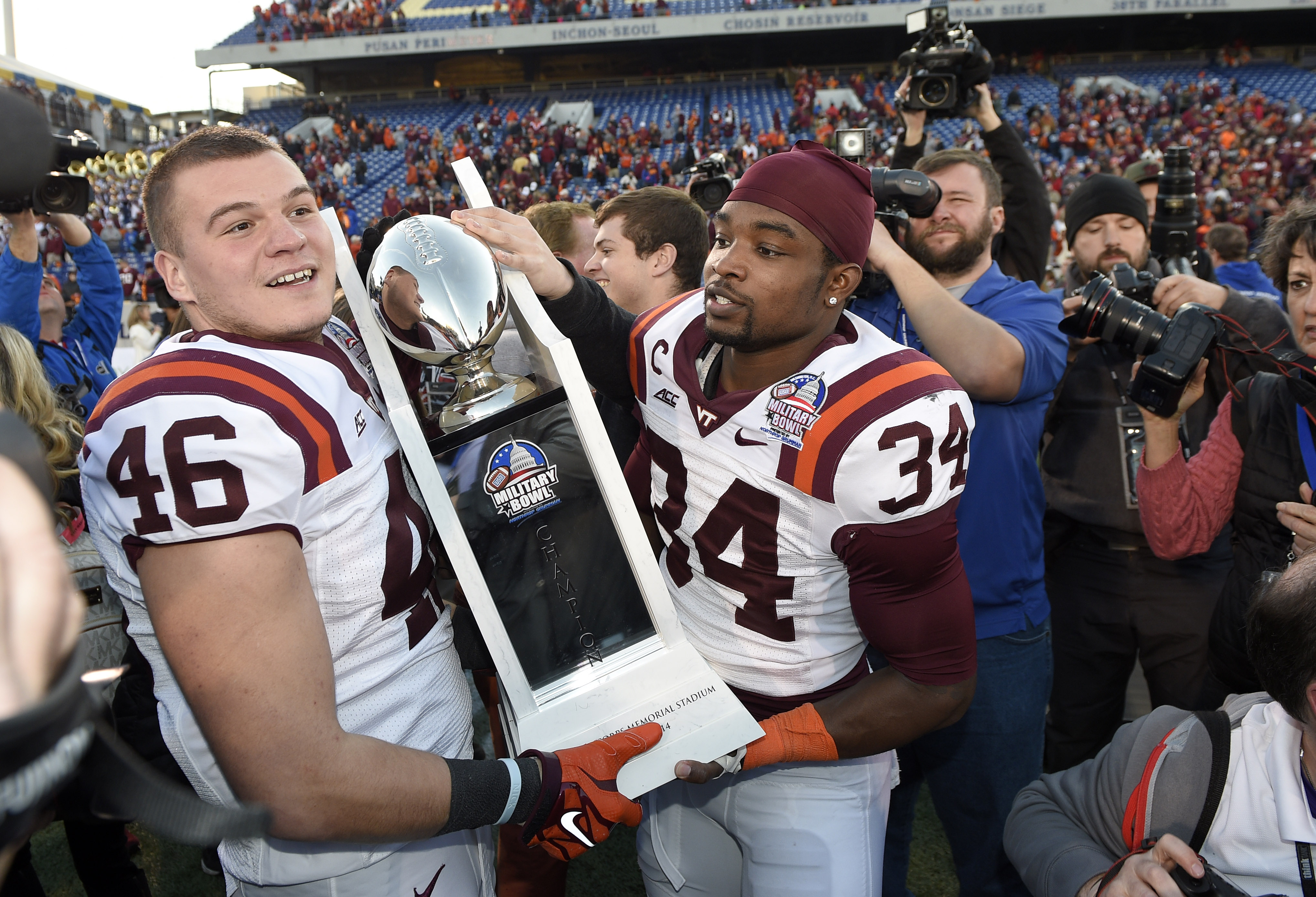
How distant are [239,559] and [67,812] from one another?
1.53 feet

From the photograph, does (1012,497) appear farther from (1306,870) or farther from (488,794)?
(488,794)

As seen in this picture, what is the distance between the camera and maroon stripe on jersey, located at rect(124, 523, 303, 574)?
110cm

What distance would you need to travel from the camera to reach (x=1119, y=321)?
84.6 inches

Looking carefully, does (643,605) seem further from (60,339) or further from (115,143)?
(115,143)

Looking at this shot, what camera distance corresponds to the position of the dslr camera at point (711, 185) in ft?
10.6

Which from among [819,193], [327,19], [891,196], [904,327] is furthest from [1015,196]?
[327,19]

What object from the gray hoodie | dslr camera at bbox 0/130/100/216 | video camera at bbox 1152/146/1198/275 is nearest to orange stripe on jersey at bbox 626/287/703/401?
the gray hoodie

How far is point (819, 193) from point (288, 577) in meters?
1.15

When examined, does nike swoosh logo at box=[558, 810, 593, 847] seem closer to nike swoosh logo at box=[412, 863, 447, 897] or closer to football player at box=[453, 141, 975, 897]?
football player at box=[453, 141, 975, 897]

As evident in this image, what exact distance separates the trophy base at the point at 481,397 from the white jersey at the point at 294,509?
122mm

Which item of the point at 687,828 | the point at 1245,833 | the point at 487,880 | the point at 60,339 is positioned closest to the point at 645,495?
the point at 687,828

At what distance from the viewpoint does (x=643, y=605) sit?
1530mm

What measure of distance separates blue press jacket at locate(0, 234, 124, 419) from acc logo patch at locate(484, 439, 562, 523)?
237 cm

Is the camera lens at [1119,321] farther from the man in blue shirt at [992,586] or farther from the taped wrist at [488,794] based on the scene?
the taped wrist at [488,794]
